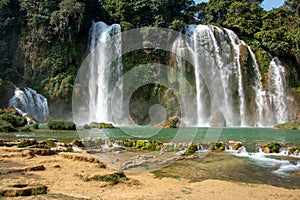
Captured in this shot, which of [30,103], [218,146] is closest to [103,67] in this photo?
[30,103]

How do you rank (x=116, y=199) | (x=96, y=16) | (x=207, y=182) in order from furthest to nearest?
(x=96, y=16) → (x=207, y=182) → (x=116, y=199)

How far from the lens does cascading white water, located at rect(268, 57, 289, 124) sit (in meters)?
33.3

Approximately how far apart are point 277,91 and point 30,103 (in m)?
27.0

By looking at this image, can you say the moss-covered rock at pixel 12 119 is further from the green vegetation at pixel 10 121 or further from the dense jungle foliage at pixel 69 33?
the dense jungle foliage at pixel 69 33

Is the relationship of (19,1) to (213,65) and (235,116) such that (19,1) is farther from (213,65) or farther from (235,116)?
(235,116)

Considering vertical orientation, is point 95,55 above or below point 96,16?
below

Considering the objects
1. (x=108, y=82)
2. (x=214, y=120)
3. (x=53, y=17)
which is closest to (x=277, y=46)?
(x=214, y=120)

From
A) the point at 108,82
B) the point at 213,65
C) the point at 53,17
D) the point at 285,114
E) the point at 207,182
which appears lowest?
the point at 207,182

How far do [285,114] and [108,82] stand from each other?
20.4 meters

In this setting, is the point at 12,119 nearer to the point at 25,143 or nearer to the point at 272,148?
the point at 25,143

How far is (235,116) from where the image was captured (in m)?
33.8

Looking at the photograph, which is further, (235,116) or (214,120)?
(235,116)

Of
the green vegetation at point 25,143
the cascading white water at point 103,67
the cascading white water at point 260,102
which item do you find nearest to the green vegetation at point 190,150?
the green vegetation at point 25,143

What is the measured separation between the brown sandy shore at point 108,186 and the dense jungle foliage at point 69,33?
1090 inches
